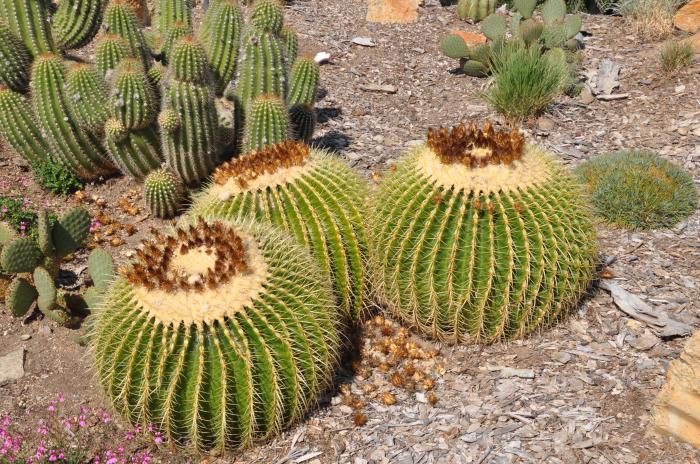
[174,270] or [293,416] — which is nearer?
[174,270]

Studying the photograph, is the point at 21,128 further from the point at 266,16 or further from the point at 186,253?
the point at 186,253

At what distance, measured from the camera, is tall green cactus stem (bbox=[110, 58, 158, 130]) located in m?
5.37

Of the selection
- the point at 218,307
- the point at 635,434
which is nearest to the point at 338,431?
the point at 218,307

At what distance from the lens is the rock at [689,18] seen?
9.30 metres

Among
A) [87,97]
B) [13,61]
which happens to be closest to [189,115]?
[87,97]

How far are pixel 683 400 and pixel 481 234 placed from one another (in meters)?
1.32

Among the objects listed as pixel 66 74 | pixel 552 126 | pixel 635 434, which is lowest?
pixel 635 434

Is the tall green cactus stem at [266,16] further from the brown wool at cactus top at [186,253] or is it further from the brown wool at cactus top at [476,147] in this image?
the brown wool at cactus top at [186,253]

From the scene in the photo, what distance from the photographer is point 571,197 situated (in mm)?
3789

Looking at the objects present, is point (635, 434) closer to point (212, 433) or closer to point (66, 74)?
point (212, 433)

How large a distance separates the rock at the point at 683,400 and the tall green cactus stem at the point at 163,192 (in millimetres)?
4091

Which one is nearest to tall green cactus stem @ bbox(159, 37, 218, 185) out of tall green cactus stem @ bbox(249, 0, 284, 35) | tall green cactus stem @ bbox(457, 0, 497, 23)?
tall green cactus stem @ bbox(249, 0, 284, 35)

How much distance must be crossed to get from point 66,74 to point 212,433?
3.97 meters

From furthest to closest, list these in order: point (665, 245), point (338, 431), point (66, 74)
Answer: point (66, 74) → point (665, 245) → point (338, 431)
